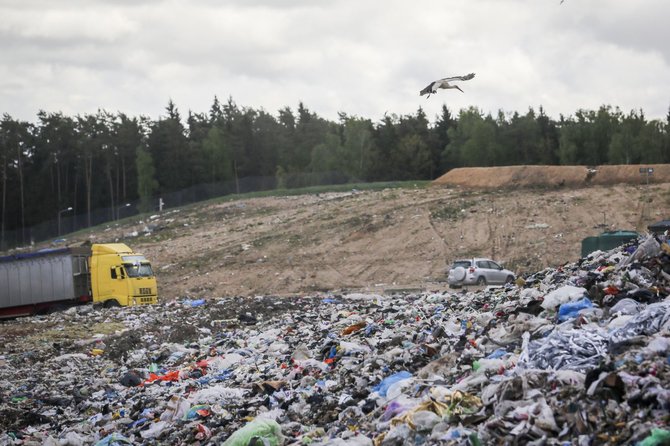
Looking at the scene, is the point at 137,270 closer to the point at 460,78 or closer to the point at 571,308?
the point at 460,78

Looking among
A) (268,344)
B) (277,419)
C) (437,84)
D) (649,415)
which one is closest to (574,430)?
(649,415)

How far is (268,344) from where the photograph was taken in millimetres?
14711

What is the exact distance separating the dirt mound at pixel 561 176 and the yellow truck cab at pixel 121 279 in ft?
70.4

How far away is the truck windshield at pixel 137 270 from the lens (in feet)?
86.4

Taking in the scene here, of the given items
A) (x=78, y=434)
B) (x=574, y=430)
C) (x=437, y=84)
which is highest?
(x=437, y=84)

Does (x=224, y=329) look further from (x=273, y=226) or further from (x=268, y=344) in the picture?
(x=273, y=226)

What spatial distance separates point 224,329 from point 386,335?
23.7ft

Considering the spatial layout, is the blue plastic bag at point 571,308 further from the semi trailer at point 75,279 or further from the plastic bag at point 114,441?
the semi trailer at point 75,279

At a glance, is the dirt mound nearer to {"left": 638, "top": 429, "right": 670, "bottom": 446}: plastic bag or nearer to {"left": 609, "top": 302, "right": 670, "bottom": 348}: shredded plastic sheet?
{"left": 609, "top": 302, "right": 670, "bottom": 348}: shredded plastic sheet

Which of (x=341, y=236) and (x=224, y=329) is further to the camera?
(x=341, y=236)

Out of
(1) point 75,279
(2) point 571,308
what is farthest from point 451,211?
(2) point 571,308

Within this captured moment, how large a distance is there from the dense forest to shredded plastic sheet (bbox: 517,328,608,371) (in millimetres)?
46393

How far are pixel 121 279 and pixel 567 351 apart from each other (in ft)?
66.6

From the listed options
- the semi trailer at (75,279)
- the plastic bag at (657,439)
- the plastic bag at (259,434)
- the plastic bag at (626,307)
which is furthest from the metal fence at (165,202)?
the plastic bag at (657,439)
